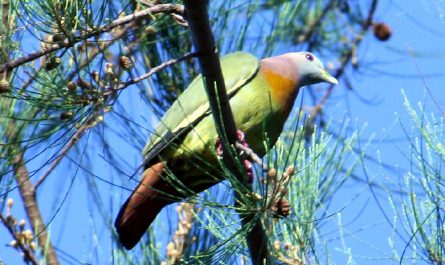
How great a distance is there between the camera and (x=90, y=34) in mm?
2096

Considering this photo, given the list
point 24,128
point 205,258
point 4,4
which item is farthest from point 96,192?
point 205,258

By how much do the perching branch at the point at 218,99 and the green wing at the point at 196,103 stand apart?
48 cm

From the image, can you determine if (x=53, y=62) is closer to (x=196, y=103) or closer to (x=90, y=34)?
(x=90, y=34)

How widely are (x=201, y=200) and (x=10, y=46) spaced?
54 cm

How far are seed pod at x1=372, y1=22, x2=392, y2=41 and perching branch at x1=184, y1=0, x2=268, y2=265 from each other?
194 cm

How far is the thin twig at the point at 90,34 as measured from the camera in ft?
6.63

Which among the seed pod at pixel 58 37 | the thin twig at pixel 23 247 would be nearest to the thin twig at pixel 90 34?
the seed pod at pixel 58 37

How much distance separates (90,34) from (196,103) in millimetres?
802

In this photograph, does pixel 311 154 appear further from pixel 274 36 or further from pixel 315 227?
pixel 274 36

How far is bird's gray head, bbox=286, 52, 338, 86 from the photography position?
3090mm

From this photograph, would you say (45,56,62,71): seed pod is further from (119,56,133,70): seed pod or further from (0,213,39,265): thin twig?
(0,213,39,265): thin twig

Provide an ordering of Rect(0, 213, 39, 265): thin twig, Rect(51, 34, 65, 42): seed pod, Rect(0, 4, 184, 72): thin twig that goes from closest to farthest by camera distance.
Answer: Rect(0, 4, 184, 72): thin twig
Rect(51, 34, 65, 42): seed pod
Rect(0, 213, 39, 265): thin twig

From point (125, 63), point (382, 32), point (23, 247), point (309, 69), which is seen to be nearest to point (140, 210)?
point (23, 247)


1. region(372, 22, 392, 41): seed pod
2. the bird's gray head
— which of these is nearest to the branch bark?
the bird's gray head
